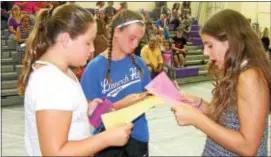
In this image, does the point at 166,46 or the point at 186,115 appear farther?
the point at 166,46

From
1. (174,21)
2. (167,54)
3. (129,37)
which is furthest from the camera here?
(174,21)

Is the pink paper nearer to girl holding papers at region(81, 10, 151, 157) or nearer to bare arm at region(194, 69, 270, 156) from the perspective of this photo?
bare arm at region(194, 69, 270, 156)

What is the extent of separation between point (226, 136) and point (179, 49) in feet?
26.8

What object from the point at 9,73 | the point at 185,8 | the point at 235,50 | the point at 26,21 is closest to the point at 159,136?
the point at 235,50

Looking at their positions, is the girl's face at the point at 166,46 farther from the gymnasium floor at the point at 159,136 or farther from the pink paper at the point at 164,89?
the pink paper at the point at 164,89

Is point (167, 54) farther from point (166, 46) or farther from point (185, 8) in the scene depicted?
point (185, 8)

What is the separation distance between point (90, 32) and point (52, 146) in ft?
1.41

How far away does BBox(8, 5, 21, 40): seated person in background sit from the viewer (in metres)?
7.48

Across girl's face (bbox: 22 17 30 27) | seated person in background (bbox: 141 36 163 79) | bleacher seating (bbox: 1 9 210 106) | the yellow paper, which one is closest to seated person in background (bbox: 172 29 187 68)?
bleacher seating (bbox: 1 9 210 106)

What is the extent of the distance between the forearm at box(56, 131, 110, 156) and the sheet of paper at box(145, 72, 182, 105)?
0.40m

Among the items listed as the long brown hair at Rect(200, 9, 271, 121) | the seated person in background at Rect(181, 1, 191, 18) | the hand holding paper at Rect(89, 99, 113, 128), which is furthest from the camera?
the seated person in background at Rect(181, 1, 191, 18)

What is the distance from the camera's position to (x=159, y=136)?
4.27 m

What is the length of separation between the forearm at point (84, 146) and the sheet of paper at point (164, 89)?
40 cm

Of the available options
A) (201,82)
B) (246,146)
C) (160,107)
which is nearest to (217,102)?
(246,146)
